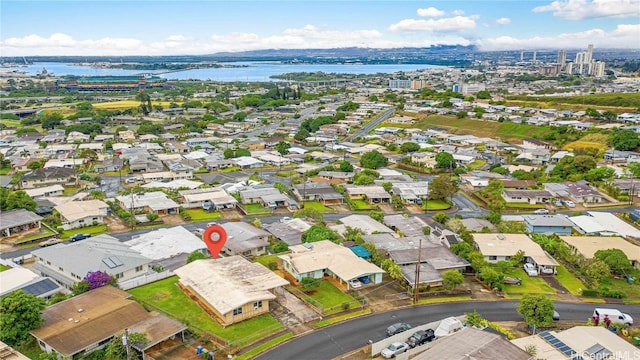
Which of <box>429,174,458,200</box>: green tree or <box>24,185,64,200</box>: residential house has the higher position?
<box>429,174,458,200</box>: green tree

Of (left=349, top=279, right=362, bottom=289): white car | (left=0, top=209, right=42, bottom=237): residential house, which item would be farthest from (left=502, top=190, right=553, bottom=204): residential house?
(left=0, top=209, right=42, bottom=237): residential house

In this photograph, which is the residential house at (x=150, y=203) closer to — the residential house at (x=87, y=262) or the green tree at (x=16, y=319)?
the residential house at (x=87, y=262)

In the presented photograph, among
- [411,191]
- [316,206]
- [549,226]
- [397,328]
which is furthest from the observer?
[411,191]

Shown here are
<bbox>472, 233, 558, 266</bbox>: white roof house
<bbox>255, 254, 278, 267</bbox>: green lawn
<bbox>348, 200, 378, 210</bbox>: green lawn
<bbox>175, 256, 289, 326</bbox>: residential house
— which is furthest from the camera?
<bbox>348, 200, 378, 210</bbox>: green lawn

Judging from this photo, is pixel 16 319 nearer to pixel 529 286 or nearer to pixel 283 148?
pixel 529 286

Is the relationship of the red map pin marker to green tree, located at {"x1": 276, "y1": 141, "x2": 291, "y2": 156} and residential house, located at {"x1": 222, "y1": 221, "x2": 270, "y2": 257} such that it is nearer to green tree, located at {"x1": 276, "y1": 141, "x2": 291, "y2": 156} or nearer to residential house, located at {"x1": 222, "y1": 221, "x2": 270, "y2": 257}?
residential house, located at {"x1": 222, "y1": 221, "x2": 270, "y2": 257}

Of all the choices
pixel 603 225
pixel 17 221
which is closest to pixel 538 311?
pixel 603 225

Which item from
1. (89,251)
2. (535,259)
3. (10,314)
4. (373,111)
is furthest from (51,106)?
(535,259)
